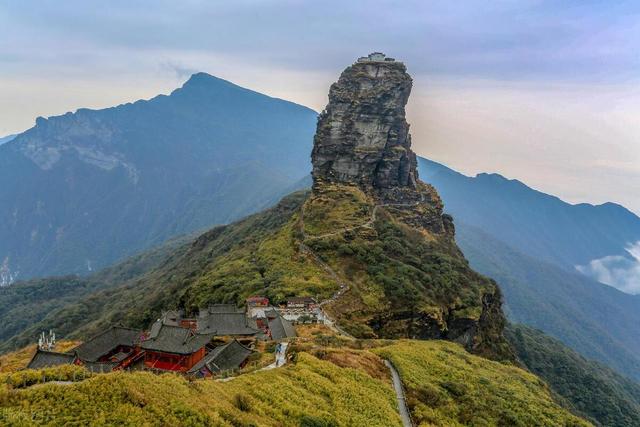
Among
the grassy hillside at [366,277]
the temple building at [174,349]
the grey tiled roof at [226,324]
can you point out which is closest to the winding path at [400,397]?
the temple building at [174,349]

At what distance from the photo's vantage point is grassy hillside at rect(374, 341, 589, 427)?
32.2 meters

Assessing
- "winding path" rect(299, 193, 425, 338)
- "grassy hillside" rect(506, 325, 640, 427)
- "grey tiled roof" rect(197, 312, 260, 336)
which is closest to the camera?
"grey tiled roof" rect(197, 312, 260, 336)

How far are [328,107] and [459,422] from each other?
7900 centimetres

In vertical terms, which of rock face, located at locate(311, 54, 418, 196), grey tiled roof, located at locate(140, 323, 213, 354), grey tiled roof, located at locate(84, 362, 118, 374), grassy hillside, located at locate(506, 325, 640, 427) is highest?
rock face, located at locate(311, 54, 418, 196)

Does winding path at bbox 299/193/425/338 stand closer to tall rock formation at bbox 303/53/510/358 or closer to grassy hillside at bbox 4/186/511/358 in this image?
grassy hillside at bbox 4/186/511/358

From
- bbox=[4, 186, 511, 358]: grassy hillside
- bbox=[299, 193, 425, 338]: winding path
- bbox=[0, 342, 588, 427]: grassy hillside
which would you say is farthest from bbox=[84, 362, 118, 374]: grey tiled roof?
bbox=[4, 186, 511, 358]: grassy hillside

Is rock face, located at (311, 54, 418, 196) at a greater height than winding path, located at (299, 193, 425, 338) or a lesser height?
greater

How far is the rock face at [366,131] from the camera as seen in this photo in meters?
97.1

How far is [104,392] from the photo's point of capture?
1725 cm

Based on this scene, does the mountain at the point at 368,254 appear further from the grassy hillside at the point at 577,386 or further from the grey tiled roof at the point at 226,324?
the grassy hillside at the point at 577,386

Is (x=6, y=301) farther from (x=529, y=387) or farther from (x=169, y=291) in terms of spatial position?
(x=529, y=387)

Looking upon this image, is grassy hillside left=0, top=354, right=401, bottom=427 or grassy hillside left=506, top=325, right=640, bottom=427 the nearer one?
grassy hillside left=0, top=354, right=401, bottom=427

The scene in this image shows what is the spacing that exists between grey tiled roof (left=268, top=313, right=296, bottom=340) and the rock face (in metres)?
50.2

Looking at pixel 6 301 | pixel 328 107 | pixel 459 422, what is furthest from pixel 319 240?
pixel 6 301
